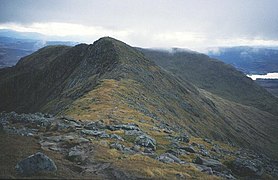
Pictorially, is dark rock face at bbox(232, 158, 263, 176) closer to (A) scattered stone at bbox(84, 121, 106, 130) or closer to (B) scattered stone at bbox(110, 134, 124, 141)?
(B) scattered stone at bbox(110, 134, 124, 141)

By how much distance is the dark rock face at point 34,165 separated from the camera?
22.5 m

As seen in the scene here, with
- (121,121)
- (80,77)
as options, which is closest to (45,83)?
(80,77)

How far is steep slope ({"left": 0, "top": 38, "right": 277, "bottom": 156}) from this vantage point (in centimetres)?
7488

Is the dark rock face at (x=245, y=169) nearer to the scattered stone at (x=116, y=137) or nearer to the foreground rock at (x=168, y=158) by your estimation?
the foreground rock at (x=168, y=158)

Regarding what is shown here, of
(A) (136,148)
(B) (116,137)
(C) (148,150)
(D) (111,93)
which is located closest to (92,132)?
(B) (116,137)

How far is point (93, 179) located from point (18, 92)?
573 ft

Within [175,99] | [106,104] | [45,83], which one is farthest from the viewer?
[45,83]

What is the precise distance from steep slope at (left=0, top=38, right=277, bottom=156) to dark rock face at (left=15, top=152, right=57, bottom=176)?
3111 centimetres

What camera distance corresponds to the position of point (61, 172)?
78.9 feet

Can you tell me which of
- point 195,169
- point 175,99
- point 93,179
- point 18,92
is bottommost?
point 18,92

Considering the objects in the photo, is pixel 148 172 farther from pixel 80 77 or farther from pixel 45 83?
pixel 45 83

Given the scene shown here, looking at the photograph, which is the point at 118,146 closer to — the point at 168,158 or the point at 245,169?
the point at 168,158

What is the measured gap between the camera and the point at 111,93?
274ft

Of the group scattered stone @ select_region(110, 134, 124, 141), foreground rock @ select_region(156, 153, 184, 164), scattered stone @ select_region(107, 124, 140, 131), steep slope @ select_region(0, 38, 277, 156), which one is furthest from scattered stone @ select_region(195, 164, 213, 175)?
steep slope @ select_region(0, 38, 277, 156)
